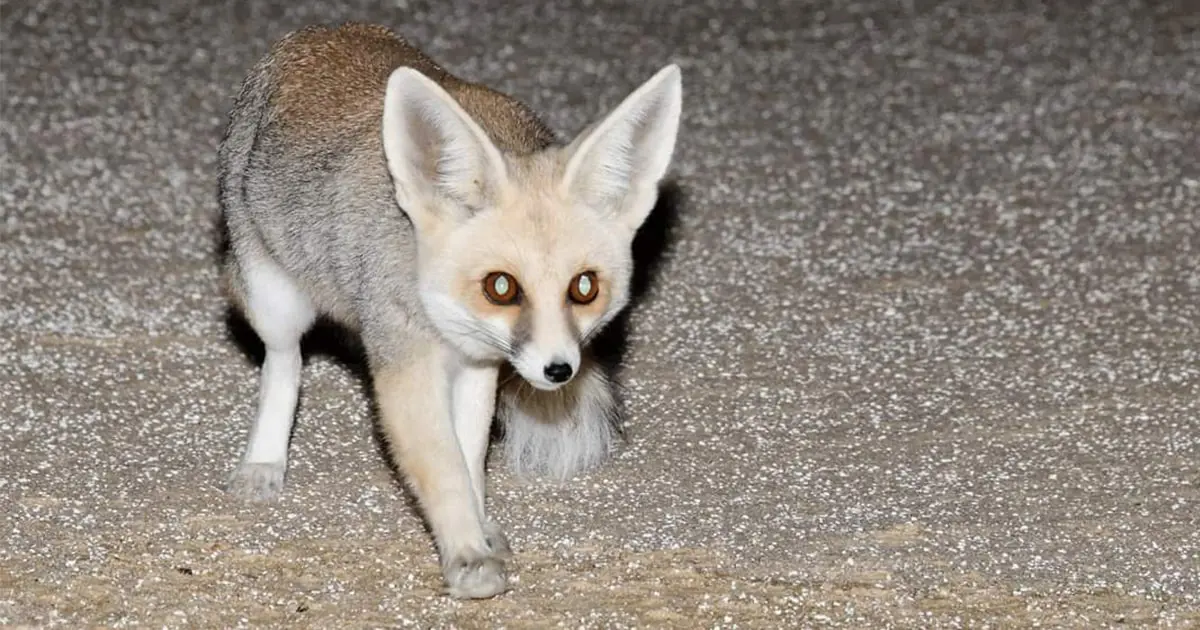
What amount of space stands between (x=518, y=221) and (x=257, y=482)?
1.22 m

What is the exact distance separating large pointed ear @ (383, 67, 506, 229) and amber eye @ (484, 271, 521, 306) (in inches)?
7.1

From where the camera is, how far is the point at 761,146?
787cm

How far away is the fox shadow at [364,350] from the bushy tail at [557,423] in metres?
0.19

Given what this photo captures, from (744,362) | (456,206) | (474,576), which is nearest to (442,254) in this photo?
(456,206)

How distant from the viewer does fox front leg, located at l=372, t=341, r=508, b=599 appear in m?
4.23

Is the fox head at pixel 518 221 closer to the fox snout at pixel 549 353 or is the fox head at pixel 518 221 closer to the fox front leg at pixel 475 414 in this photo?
the fox snout at pixel 549 353

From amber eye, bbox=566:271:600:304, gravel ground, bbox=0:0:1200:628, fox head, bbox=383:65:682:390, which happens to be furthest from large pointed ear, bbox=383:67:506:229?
gravel ground, bbox=0:0:1200:628

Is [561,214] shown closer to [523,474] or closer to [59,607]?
[523,474]

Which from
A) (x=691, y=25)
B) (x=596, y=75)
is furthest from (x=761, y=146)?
(x=691, y=25)

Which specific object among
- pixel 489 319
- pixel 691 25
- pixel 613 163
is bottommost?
pixel 691 25

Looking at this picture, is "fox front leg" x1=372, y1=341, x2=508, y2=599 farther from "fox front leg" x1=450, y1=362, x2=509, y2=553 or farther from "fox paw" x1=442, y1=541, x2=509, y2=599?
"fox front leg" x1=450, y1=362, x2=509, y2=553

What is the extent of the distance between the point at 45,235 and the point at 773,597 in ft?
11.4

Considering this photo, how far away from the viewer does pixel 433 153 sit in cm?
414

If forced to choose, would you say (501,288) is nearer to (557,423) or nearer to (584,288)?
(584,288)
